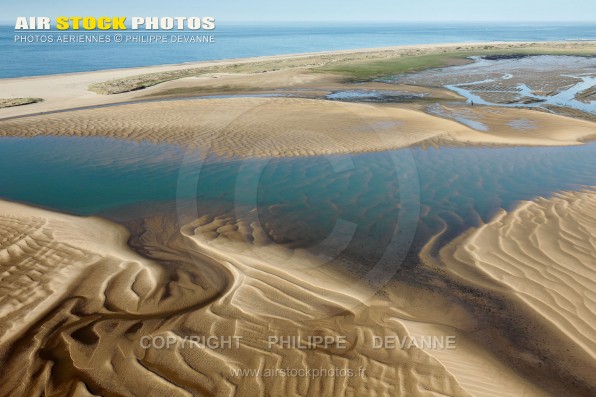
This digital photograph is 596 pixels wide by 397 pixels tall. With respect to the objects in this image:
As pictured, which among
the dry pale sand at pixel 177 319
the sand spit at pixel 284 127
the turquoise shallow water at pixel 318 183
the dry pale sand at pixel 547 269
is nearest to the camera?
the dry pale sand at pixel 177 319

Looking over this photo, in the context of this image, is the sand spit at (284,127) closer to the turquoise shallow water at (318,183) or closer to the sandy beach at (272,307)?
the turquoise shallow water at (318,183)

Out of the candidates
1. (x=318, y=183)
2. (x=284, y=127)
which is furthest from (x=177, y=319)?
(x=284, y=127)

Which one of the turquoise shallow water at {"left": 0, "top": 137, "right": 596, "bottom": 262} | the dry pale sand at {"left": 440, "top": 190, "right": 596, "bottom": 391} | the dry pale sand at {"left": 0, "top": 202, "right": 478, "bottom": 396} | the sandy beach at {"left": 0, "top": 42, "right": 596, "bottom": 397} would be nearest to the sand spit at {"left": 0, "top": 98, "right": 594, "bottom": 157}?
the turquoise shallow water at {"left": 0, "top": 137, "right": 596, "bottom": 262}

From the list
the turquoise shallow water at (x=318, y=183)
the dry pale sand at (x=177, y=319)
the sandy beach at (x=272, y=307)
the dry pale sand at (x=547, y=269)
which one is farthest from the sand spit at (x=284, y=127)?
the dry pale sand at (x=177, y=319)

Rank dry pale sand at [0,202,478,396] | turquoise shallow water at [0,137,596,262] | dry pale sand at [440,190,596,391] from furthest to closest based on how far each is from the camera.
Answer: turquoise shallow water at [0,137,596,262], dry pale sand at [440,190,596,391], dry pale sand at [0,202,478,396]

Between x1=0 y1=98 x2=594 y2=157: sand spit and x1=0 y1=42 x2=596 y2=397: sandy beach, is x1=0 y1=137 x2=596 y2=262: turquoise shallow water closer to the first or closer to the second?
x1=0 y1=42 x2=596 y2=397: sandy beach

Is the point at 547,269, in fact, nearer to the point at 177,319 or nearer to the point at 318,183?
the point at 318,183

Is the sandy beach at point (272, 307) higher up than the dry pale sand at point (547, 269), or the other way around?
the dry pale sand at point (547, 269)
